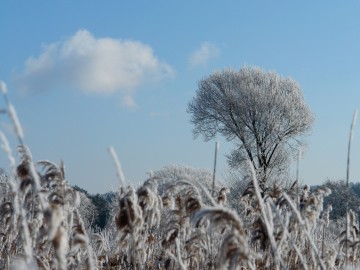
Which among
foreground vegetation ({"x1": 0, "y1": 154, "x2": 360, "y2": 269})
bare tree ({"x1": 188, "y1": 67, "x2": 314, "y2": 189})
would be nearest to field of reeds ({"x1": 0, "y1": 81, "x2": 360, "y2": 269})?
foreground vegetation ({"x1": 0, "y1": 154, "x2": 360, "y2": 269})

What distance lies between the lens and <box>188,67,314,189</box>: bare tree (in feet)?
117

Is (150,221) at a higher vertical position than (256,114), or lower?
lower

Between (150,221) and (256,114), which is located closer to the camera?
(150,221)

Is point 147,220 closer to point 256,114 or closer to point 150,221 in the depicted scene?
point 150,221

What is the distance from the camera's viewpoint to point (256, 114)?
3588 cm

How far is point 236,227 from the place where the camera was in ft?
7.25

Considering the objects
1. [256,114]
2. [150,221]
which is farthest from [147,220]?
[256,114]

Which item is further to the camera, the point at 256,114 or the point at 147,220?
the point at 256,114

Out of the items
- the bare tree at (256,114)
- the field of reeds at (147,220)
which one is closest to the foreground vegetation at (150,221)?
the field of reeds at (147,220)

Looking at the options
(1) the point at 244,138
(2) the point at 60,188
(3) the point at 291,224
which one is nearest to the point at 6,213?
(2) the point at 60,188

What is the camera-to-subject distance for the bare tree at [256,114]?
3553cm

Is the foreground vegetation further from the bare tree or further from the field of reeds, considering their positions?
the bare tree

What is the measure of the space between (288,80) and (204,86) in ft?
17.9

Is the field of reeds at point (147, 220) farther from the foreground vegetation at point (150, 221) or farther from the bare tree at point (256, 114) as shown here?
the bare tree at point (256, 114)
